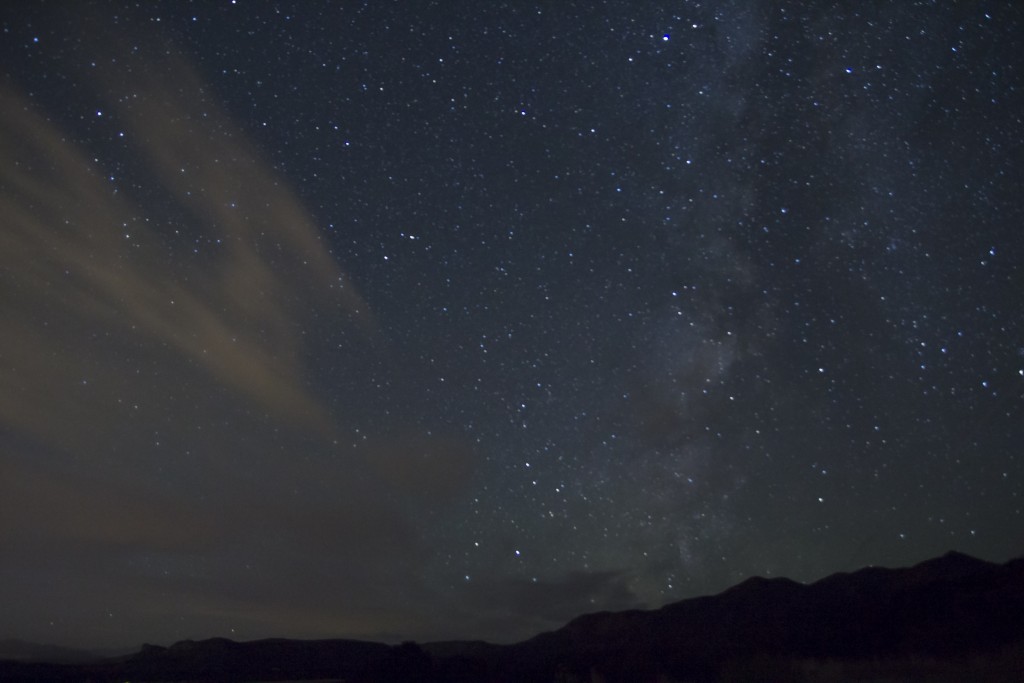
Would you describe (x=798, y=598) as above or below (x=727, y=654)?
above

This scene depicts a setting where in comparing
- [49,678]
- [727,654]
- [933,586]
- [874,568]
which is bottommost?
[49,678]

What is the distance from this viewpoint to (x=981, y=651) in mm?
24828

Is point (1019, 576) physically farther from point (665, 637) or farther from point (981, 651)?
point (665, 637)

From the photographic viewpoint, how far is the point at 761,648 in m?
32.3

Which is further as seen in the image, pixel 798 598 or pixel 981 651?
pixel 798 598

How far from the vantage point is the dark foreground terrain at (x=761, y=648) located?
26375mm

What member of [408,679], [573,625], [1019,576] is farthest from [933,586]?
[573,625]

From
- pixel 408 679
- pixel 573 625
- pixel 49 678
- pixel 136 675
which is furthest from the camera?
pixel 573 625

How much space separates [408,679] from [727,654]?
45.5 feet

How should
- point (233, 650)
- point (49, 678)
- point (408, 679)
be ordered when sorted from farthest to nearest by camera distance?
point (233, 650) → point (49, 678) → point (408, 679)

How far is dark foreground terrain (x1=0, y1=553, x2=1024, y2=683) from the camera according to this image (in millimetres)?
26375

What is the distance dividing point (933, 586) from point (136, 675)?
39.4 m

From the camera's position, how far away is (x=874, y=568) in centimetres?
4684

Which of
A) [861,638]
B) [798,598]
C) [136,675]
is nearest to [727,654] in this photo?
[861,638]
